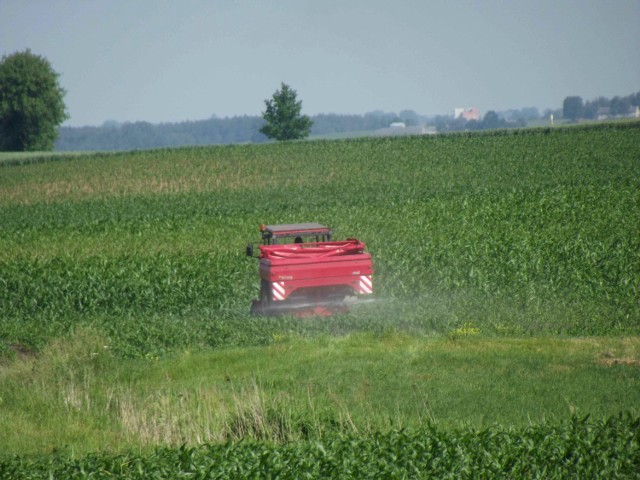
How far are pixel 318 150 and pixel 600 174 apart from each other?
75.4 feet

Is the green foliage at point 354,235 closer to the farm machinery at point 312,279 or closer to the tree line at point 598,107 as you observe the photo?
the farm machinery at point 312,279

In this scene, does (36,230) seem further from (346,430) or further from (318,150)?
(318,150)

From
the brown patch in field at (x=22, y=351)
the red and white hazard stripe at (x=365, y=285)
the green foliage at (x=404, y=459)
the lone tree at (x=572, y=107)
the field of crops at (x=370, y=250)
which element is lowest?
the brown patch in field at (x=22, y=351)

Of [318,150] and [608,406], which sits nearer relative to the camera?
[608,406]

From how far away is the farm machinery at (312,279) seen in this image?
699 inches

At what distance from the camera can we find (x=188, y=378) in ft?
45.7

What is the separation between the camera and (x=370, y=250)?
24.8m

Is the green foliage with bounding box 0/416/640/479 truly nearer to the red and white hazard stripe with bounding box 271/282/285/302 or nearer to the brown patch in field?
the brown patch in field

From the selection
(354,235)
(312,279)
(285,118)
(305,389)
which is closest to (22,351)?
(312,279)

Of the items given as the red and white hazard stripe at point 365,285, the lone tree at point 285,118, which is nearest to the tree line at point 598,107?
the lone tree at point 285,118

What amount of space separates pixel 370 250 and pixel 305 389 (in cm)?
1230

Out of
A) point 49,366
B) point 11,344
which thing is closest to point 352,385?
point 49,366

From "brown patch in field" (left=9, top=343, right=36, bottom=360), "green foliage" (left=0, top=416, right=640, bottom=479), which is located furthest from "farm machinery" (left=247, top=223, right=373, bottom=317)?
"green foliage" (left=0, top=416, right=640, bottom=479)

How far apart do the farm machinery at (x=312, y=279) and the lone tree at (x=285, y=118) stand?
89303 mm
